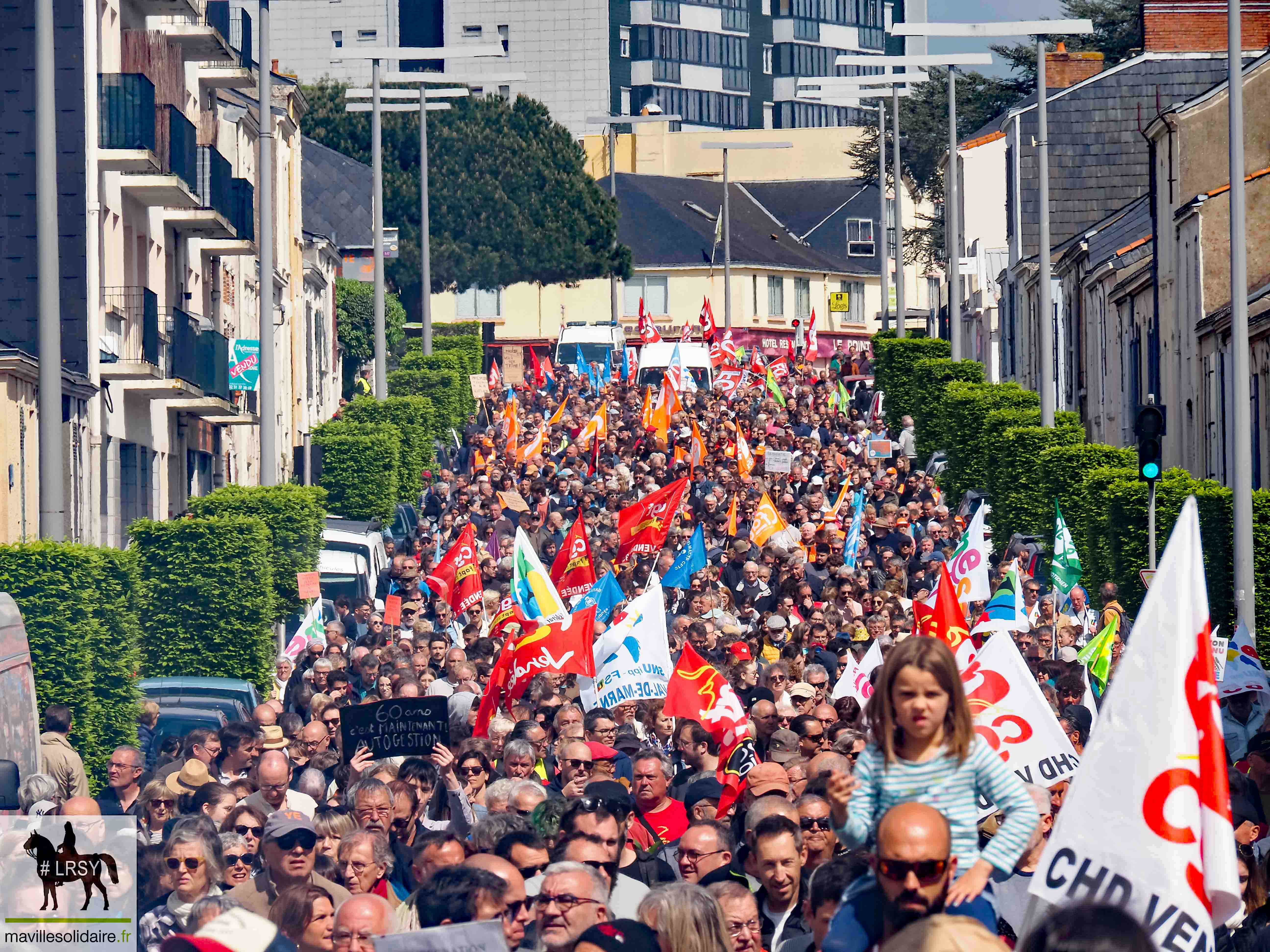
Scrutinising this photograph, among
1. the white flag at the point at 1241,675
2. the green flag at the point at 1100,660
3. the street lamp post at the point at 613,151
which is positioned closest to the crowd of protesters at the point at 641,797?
the green flag at the point at 1100,660

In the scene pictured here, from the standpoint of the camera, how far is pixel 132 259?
34.6 metres

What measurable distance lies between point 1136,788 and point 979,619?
542 inches

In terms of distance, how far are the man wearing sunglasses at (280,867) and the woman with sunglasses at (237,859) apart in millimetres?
301

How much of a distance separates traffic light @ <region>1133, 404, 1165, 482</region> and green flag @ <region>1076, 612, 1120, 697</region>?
3925 mm

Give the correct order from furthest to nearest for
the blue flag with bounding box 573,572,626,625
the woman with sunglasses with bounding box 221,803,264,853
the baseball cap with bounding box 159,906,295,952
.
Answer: the blue flag with bounding box 573,572,626,625, the woman with sunglasses with bounding box 221,803,264,853, the baseball cap with bounding box 159,906,295,952

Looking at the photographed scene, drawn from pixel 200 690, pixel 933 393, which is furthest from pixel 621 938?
pixel 933 393

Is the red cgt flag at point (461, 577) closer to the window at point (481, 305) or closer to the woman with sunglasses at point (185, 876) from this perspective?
the woman with sunglasses at point (185, 876)

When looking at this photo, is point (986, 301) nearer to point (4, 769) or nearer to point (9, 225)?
point (9, 225)

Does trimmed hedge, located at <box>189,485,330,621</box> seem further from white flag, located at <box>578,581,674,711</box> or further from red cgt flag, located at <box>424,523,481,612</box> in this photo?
white flag, located at <box>578,581,674,711</box>

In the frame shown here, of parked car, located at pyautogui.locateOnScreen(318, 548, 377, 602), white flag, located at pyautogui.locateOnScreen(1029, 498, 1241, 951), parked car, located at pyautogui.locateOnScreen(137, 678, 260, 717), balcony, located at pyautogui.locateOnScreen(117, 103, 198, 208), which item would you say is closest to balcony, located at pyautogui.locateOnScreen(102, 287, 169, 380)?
balcony, located at pyautogui.locateOnScreen(117, 103, 198, 208)

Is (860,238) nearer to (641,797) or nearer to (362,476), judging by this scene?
(362,476)

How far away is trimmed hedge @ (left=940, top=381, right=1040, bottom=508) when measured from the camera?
37656 millimetres

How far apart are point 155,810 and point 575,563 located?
1129cm

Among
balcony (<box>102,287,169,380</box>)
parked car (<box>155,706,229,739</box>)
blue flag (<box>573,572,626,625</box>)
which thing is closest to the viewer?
parked car (<box>155,706,229,739</box>)
